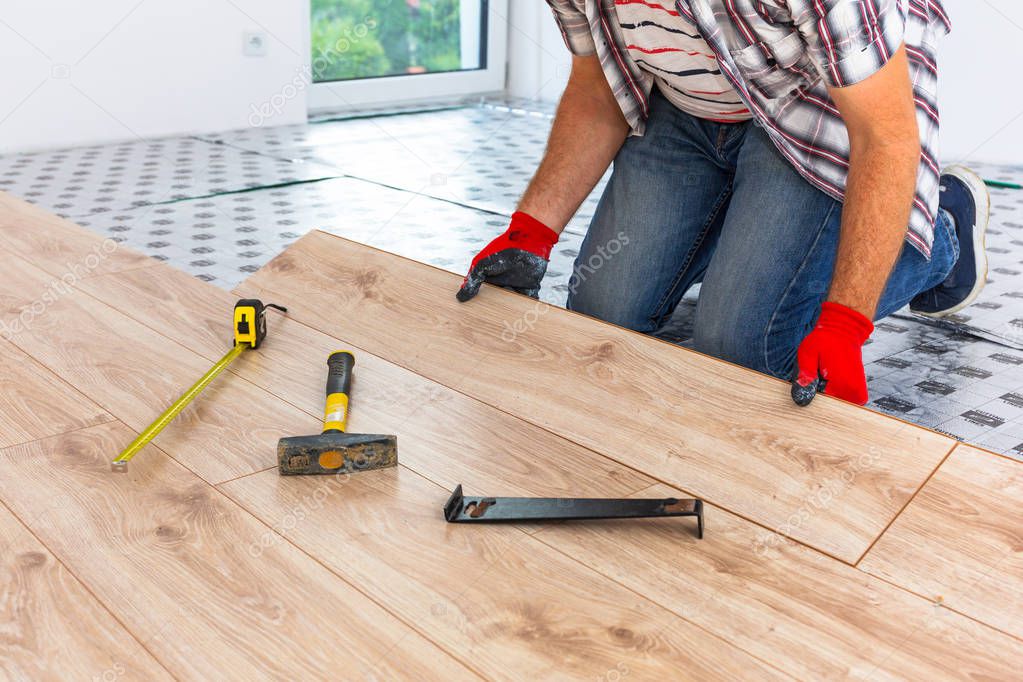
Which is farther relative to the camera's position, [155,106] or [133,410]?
[155,106]

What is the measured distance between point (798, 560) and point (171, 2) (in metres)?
4.28

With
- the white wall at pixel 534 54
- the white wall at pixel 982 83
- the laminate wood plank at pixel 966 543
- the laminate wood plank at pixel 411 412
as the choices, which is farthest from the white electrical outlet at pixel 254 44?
the laminate wood plank at pixel 966 543

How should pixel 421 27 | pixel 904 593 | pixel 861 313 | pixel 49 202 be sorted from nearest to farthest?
pixel 904 593 → pixel 861 313 → pixel 49 202 → pixel 421 27

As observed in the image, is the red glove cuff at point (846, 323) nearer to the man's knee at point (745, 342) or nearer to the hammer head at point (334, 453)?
the man's knee at point (745, 342)

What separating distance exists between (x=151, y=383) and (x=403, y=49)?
4.70 metres

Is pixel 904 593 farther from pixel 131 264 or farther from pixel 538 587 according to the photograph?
pixel 131 264

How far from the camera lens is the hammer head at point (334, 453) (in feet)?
Answer: 3.08

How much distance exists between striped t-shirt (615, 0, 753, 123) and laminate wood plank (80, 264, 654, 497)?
0.74m

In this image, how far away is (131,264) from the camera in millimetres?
1598

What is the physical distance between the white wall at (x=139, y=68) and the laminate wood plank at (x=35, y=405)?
3266mm

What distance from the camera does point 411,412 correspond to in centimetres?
110

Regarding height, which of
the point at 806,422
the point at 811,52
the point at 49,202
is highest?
the point at 811,52

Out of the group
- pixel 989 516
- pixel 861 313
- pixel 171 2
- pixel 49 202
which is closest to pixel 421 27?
pixel 171 2

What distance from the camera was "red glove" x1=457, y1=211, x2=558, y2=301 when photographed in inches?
58.9
